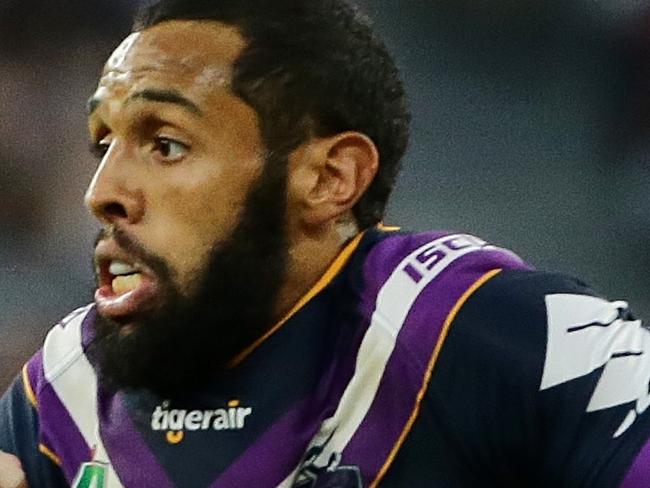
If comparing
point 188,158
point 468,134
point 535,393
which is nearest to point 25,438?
point 188,158

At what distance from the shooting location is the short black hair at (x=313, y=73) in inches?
37.9

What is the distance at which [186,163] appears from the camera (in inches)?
37.1

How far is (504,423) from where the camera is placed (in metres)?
0.85

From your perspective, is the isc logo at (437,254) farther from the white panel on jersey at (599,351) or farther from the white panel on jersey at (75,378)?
the white panel on jersey at (75,378)

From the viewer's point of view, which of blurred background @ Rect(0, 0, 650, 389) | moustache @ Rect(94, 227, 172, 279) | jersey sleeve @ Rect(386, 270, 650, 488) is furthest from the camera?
blurred background @ Rect(0, 0, 650, 389)

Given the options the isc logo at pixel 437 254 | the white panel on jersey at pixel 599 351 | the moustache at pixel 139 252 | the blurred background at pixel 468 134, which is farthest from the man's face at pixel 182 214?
the blurred background at pixel 468 134

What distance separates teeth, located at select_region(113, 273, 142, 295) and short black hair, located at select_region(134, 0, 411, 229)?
0.13 metres

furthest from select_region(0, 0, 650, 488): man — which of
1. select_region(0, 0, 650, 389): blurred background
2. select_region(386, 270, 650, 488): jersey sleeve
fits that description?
select_region(0, 0, 650, 389): blurred background

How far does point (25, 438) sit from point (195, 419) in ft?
0.55

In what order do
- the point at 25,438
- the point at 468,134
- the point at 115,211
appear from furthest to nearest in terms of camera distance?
the point at 468,134
the point at 25,438
the point at 115,211

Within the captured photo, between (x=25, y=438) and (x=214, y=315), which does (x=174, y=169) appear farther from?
(x=25, y=438)

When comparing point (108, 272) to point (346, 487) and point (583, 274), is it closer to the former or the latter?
point (346, 487)

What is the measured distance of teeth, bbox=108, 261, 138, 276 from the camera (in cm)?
94

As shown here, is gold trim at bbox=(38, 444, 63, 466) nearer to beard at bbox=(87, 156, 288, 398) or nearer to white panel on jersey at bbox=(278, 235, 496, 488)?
beard at bbox=(87, 156, 288, 398)
